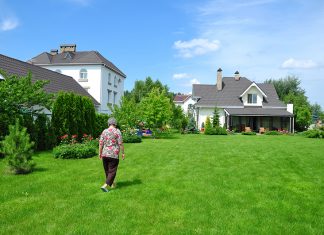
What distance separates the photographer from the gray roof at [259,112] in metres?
43.4

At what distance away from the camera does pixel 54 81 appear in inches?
1194

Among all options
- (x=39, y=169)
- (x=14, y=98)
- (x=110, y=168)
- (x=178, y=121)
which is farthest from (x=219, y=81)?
(x=110, y=168)

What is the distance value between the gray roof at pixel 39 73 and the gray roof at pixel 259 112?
64.8ft

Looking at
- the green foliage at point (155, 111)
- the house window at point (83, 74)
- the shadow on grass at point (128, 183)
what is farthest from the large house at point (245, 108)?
the shadow on grass at point (128, 183)

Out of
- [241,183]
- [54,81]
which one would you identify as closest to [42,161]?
[241,183]

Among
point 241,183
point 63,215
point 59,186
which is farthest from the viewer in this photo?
point 241,183

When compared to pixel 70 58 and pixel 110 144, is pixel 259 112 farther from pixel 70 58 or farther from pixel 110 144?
pixel 110 144

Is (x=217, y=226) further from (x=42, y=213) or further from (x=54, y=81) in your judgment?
(x=54, y=81)

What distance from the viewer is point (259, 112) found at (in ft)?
145

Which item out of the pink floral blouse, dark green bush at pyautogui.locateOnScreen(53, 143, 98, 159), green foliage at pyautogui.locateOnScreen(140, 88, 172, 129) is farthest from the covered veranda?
the pink floral blouse

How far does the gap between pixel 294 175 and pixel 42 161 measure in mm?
9116

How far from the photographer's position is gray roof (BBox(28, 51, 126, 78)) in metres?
42.2

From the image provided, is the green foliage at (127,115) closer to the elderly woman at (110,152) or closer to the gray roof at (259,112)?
the elderly woman at (110,152)

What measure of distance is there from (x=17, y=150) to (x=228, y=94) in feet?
133
